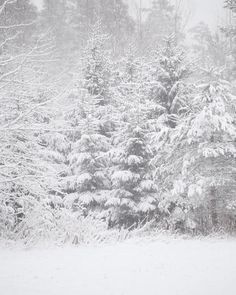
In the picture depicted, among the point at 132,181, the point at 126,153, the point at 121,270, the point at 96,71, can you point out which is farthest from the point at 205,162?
the point at 96,71

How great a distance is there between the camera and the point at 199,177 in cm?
1394

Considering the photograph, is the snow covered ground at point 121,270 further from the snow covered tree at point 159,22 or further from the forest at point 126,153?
the snow covered tree at point 159,22

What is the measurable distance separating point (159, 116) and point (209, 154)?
5.77 meters

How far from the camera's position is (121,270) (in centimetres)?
796

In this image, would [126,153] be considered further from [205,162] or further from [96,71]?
[96,71]

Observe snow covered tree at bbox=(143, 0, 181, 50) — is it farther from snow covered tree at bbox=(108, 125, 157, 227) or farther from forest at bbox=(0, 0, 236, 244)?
snow covered tree at bbox=(108, 125, 157, 227)

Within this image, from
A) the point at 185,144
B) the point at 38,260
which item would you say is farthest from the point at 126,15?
the point at 38,260

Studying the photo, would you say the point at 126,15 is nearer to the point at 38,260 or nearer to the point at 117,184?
the point at 117,184

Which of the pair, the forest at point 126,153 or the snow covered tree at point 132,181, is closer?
the forest at point 126,153

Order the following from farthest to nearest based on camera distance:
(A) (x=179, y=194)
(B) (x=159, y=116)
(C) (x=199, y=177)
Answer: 1. (B) (x=159, y=116)
2. (A) (x=179, y=194)
3. (C) (x=199, y=177)

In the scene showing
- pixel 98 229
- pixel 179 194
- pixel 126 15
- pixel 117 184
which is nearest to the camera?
pixel 98 229

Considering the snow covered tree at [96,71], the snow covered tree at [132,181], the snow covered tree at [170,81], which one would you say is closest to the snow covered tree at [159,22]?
the snow covered tree at [96,71]

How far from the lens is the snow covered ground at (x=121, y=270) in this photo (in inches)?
263

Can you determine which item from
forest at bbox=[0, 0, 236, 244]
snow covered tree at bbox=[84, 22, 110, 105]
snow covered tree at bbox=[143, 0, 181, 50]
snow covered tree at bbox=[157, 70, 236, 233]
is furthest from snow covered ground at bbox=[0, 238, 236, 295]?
snow covered tree at bbox=[143, 0, 181, 50]
